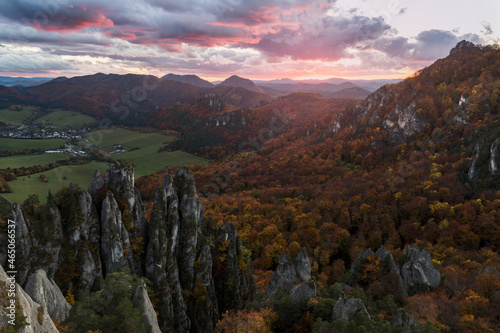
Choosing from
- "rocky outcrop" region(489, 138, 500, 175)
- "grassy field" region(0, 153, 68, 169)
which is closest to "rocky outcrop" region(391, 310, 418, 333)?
"rocky outcrop" region(489, 138, 500, 175)

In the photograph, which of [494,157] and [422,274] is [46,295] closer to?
[422,274]

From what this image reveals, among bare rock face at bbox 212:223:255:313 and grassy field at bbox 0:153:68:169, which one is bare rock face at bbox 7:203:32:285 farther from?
grassy field at bbox 0:153:68:169

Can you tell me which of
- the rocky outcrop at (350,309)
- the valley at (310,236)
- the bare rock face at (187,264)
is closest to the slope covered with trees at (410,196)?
the valley at (310,236)

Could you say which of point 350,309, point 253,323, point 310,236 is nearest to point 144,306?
point 253,323

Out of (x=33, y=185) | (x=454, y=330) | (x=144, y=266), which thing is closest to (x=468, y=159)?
(x=454, y=330)

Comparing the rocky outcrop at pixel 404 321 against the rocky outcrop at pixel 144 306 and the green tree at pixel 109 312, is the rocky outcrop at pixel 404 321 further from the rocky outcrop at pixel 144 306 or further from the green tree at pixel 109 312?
the green tree at pixel 109 312

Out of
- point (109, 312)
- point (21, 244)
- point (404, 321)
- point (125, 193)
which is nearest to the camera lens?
point (109, 312)
